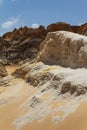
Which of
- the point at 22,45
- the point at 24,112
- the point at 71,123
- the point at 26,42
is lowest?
the point at 22,45

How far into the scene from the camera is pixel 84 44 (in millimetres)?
16156

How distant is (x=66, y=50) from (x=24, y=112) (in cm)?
494

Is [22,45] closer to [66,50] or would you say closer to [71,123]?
[66,50]

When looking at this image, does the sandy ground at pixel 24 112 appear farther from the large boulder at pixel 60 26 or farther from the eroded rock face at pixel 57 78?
the large boulder at pixel 60 26

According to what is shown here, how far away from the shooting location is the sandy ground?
11.5 m

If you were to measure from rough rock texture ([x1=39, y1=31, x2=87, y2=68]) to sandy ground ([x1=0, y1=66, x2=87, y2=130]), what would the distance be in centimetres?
214

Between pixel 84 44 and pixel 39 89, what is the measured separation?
3.00 m

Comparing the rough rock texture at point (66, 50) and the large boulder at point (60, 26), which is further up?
the rough rock texture at point (66, 50)

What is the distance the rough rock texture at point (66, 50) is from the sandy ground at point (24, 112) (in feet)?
7.02

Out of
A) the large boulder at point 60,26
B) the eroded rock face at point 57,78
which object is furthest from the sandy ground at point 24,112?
the large boulder at point 60,26

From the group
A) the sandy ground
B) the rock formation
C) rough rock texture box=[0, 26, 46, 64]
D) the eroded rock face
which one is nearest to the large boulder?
rough rock texture box=[0, 26, 46, 64]

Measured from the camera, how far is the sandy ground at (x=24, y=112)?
1148cm

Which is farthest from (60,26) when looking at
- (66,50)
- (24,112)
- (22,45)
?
(24,112)

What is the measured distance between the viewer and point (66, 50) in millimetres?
17656
